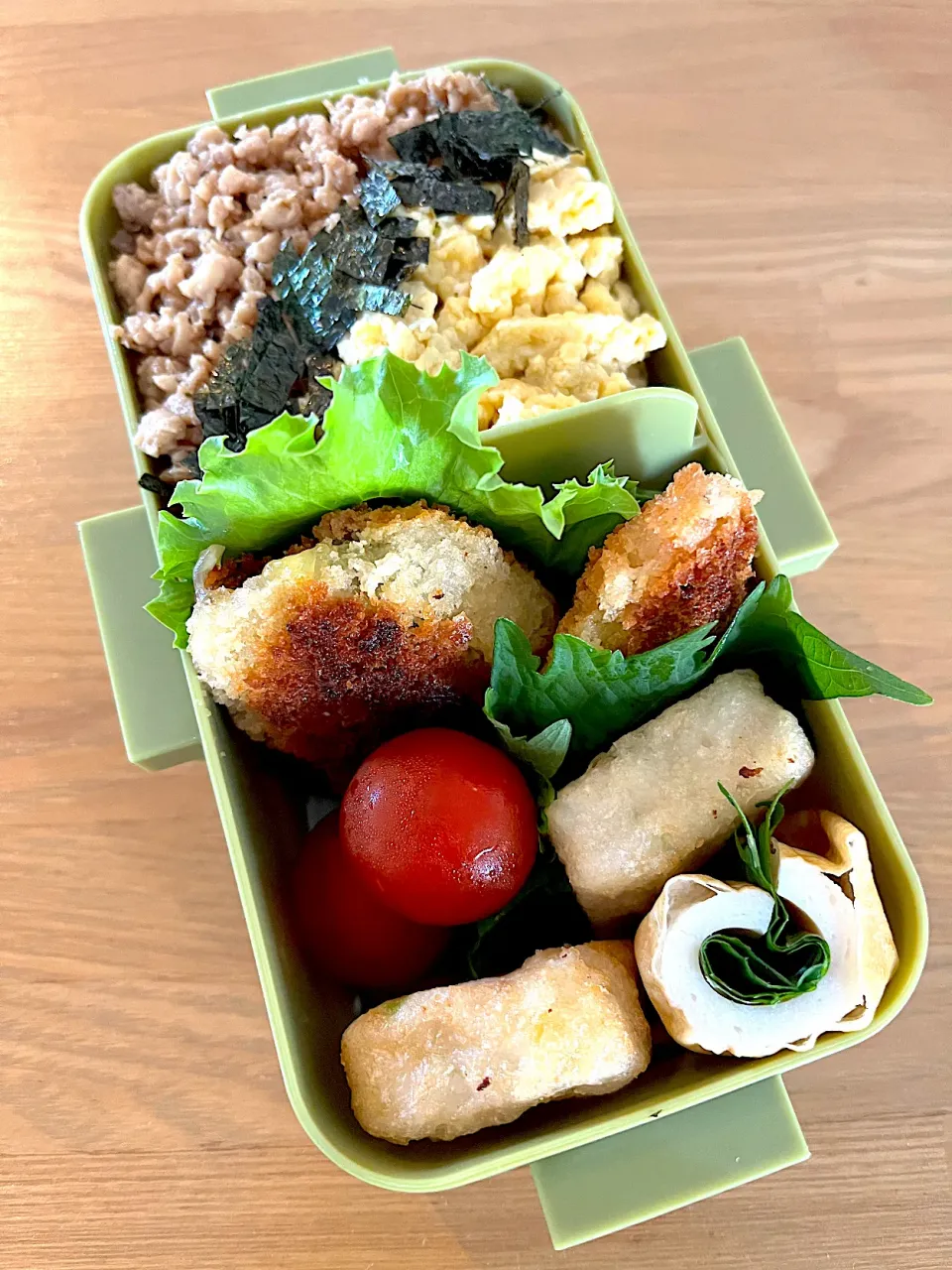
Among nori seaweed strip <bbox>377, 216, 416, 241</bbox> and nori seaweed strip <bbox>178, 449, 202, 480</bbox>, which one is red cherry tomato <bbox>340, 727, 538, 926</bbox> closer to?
nori seaweed strip <bbox>178, 449, 202, 480</bbox>

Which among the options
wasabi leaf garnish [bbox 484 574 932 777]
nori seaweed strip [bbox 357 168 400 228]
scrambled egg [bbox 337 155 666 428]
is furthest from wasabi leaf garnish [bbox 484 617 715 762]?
nori seaweed strip [bbox 357 168 400 228]

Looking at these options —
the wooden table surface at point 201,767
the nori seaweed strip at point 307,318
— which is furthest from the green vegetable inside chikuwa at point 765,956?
the nori seaweed strip at point 307,318

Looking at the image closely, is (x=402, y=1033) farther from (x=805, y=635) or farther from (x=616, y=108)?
(x=616, y=108)

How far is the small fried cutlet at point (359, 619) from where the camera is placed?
2.55 feet

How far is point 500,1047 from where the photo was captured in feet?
2.30

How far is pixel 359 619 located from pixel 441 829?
0.17 metres

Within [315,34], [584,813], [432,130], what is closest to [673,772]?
[584,813]

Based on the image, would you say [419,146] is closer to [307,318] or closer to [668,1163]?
[307,318]

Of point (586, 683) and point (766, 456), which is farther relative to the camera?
point (766, 456)

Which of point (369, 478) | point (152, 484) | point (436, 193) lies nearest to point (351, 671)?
point (369, 478)

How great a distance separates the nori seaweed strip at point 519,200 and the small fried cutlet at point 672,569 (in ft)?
1.05

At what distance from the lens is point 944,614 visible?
1142 mm

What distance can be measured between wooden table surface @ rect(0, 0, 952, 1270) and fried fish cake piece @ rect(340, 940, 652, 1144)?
326 mm

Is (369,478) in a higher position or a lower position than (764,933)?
higher
